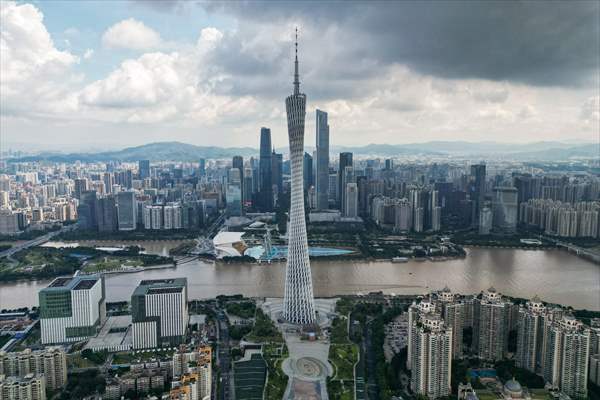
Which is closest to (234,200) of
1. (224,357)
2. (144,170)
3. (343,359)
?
(224,357)

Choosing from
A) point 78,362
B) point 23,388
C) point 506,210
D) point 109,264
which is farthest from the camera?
point 506,210

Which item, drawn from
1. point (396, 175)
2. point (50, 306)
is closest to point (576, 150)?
point (396, 175)

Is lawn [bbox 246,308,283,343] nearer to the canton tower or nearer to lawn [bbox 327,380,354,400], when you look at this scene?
the canton tower

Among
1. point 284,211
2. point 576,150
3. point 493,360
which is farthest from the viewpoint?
point 576,150

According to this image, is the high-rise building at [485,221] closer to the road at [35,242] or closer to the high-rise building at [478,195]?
the high-rise building at [478,195]

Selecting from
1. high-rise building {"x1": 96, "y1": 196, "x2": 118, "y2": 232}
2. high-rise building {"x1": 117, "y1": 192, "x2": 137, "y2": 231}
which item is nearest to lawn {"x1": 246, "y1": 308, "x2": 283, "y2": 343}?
high-rise building {"x1": 117, "y1": 192, "x2": 137, "y2": 231}

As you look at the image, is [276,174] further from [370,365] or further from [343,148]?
[343,148]

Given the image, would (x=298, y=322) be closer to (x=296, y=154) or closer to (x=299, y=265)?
(x=299, y=265)
